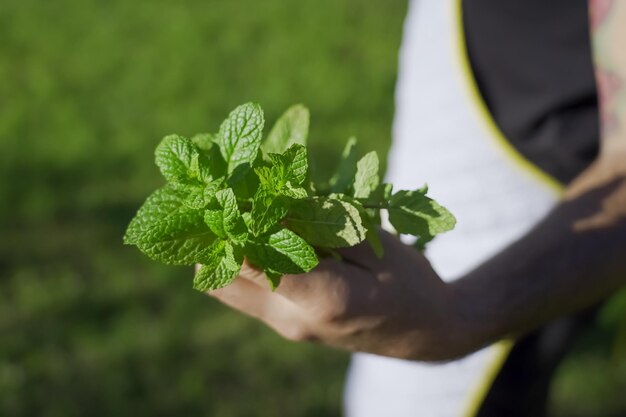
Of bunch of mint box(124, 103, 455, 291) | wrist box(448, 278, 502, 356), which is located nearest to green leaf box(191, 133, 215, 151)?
Answer: bunch of mint box(124, 103, 455, 291)

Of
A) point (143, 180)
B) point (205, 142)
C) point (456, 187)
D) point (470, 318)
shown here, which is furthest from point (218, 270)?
point (143, 180)

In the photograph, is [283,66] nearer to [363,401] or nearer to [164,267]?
[164,267]

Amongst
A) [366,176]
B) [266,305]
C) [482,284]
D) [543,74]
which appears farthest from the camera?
[543,74]

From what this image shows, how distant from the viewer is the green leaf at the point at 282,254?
0.99 m

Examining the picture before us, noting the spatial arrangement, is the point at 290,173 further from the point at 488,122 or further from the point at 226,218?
the point at 488,122

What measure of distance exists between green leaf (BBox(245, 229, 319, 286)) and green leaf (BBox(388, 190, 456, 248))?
14 centimetres

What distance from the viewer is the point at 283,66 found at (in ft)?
15.6

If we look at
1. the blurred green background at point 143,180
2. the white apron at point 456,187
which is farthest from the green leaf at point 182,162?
the blurred green background at point 143,180

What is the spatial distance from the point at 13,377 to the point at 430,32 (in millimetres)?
1814

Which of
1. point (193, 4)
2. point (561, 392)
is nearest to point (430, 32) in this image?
point (561, 392)

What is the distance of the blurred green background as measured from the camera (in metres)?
3.01

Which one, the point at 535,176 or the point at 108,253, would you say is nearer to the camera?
the point at 535,176

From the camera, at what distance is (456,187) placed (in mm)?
1903

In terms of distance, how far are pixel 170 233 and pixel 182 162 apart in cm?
8
